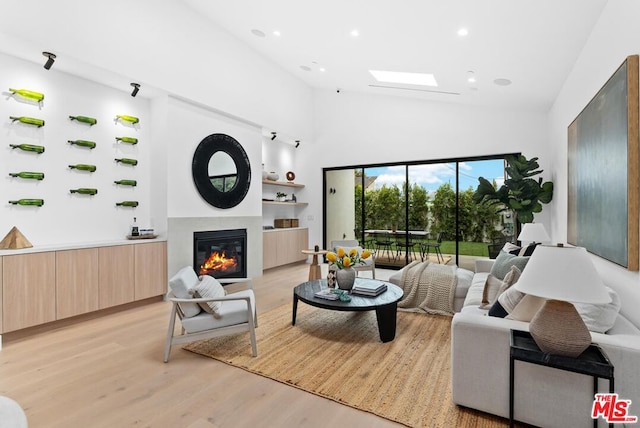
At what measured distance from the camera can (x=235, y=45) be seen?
19.2 ft

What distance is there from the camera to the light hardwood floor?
2150 mm

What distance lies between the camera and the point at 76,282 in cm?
388

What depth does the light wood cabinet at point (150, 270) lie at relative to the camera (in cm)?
454

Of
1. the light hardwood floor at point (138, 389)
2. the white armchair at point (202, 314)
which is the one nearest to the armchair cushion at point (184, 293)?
the white armchair at point (202, 314)

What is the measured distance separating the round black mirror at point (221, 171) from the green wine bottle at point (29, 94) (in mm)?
1976

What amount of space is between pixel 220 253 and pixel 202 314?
2.77 metres

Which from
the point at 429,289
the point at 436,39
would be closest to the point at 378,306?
the point at 429,289

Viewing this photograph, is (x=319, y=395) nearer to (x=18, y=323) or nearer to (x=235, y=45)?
(x=18, y=323)

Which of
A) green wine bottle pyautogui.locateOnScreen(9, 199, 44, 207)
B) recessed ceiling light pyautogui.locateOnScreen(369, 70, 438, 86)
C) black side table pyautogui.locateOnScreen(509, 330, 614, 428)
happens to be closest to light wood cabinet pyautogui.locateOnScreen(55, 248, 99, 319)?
green wine bottle pyautogui.locateOnScreen(9, 199, 44, 207)

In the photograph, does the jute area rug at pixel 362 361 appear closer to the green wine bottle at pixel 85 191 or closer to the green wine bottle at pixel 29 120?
the green wine bottle at pixel 85 191

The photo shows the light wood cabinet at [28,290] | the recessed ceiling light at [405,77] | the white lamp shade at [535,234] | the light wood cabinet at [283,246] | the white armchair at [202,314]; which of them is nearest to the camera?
the white armchair at [202,314]

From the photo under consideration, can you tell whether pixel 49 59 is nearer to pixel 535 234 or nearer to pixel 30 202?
pixel 30 202

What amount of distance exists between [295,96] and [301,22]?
315 cm

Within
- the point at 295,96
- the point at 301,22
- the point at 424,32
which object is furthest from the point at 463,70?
the point at 295,96
